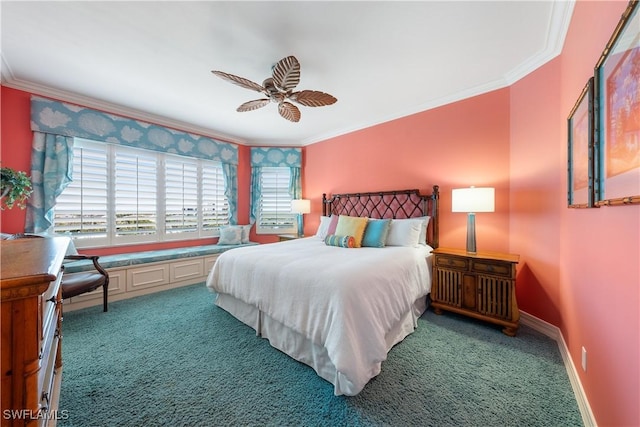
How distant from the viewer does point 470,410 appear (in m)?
1.38

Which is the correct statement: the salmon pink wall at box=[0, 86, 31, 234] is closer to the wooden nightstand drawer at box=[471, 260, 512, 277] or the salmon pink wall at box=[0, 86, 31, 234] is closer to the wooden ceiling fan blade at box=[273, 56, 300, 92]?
the wooden ceiling fan blade at box=[273, 56, 300, 92]

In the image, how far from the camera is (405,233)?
114 inches

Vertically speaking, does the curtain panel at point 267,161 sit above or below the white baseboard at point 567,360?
above

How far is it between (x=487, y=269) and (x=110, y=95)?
4979 mm

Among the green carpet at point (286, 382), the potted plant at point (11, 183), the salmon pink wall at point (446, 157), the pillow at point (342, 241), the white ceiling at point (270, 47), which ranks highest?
the white ceiling at point (270, 47)

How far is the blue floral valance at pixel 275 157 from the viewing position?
4.91 metres

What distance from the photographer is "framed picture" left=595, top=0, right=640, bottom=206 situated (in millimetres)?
857

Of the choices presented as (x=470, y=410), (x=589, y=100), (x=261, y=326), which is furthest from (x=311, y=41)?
(x=470, y=410)

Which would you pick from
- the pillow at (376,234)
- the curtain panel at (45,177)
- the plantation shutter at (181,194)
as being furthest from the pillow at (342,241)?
the curtain panel at (45,177)

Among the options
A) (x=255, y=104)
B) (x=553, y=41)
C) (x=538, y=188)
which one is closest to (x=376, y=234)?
(x=538, y=188)

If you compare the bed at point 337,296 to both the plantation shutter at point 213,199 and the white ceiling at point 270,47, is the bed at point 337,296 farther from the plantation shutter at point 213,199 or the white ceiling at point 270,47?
the plantation shutter at point 213,199

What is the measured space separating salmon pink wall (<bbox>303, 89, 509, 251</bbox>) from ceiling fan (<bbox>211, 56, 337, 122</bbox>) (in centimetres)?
161

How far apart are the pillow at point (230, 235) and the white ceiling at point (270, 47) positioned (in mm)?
2250

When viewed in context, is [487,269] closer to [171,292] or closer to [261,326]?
[261,326]
